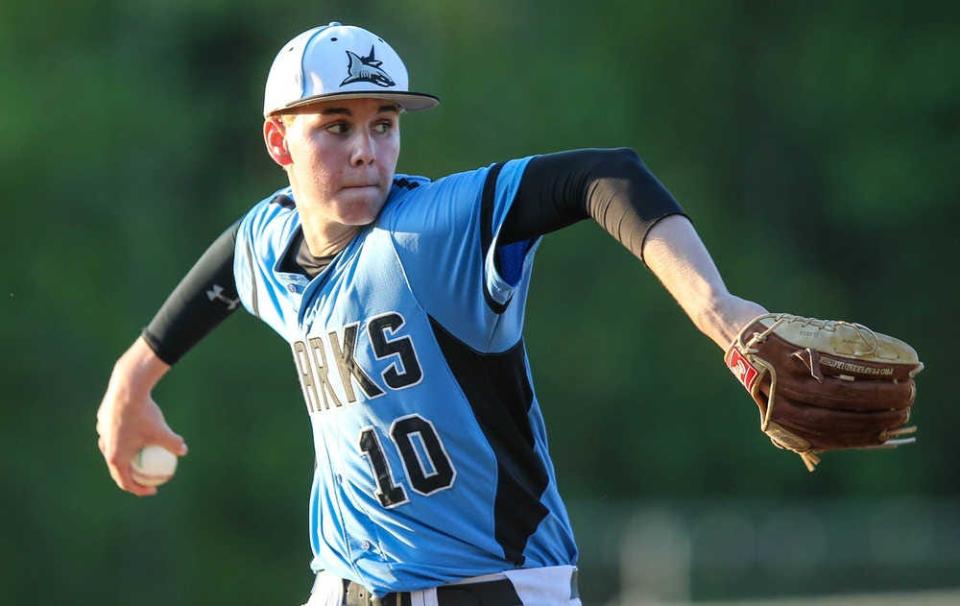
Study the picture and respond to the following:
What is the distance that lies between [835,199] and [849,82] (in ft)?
4.36

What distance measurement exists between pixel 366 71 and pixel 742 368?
1388mm

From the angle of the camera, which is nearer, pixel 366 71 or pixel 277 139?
pixel 366 71

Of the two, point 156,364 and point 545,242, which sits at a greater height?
point 545,242

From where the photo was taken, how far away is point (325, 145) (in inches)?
165

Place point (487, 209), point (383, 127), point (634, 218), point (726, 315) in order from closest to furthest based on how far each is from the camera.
A: point (726, 315) < point (634, 218) < point (487, 209) < point (383, 127)

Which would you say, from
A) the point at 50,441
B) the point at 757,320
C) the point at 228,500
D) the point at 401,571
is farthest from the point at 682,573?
the point at 757,320

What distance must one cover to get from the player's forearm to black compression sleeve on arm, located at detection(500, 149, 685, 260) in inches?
1.6

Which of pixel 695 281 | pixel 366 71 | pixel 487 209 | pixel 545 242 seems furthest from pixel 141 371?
pixel 545 242

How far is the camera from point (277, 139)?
4.42 m

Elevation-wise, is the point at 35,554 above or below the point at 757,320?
below

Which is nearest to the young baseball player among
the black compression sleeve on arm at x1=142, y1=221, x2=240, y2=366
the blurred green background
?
the black compression sleeve on arm at x1=142, y1=221, x2=240, y2=366

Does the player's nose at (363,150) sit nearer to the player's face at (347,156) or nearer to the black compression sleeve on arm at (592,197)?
the player's face at (347,156)

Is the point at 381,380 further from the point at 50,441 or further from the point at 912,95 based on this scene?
the point at 912,95

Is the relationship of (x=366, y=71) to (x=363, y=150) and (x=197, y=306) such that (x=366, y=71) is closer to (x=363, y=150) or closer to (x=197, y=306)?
(x=363, y=150)
